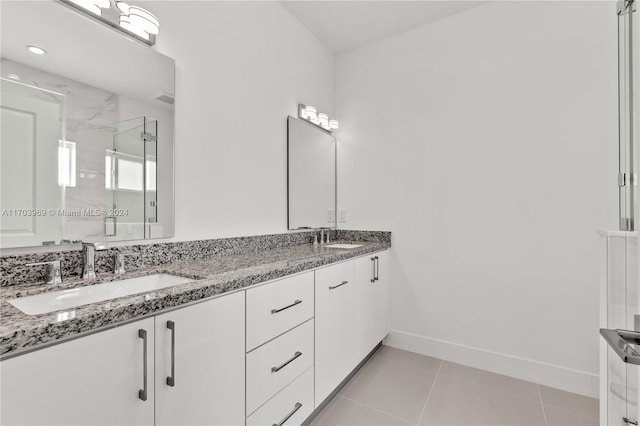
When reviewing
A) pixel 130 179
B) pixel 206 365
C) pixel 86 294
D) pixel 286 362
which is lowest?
pixel 286 362

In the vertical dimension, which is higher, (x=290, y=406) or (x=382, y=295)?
(x=382, y=295)

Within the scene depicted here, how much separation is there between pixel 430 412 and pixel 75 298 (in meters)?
1.90

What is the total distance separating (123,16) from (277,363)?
1.69 m

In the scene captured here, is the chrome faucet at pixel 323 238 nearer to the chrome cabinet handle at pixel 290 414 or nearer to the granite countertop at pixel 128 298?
the granite countertop at pixel 128 298

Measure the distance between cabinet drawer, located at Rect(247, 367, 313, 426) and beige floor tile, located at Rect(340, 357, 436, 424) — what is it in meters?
0.50

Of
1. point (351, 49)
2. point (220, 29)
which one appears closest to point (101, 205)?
point (220, 29)

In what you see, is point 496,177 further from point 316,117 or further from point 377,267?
A: point 316,117

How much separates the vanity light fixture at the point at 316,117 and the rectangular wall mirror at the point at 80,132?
119cm

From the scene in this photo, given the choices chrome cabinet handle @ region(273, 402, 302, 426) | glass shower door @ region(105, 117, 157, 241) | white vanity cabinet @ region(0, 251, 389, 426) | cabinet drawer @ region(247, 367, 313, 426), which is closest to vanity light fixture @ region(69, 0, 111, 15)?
glass shower door @ region(105, 117, 157, 241)

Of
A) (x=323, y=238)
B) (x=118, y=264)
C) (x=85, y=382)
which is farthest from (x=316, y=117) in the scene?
(x=85, y=382)

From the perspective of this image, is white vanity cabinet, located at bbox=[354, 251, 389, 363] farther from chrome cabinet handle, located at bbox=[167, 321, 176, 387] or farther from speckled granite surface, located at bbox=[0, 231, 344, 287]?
chrome cabinet handle, located at bbox=[167, 321, 176, 387]

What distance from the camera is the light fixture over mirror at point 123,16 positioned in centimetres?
123

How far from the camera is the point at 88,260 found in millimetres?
1166

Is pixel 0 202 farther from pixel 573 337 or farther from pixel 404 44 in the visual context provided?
pixel 573 337
